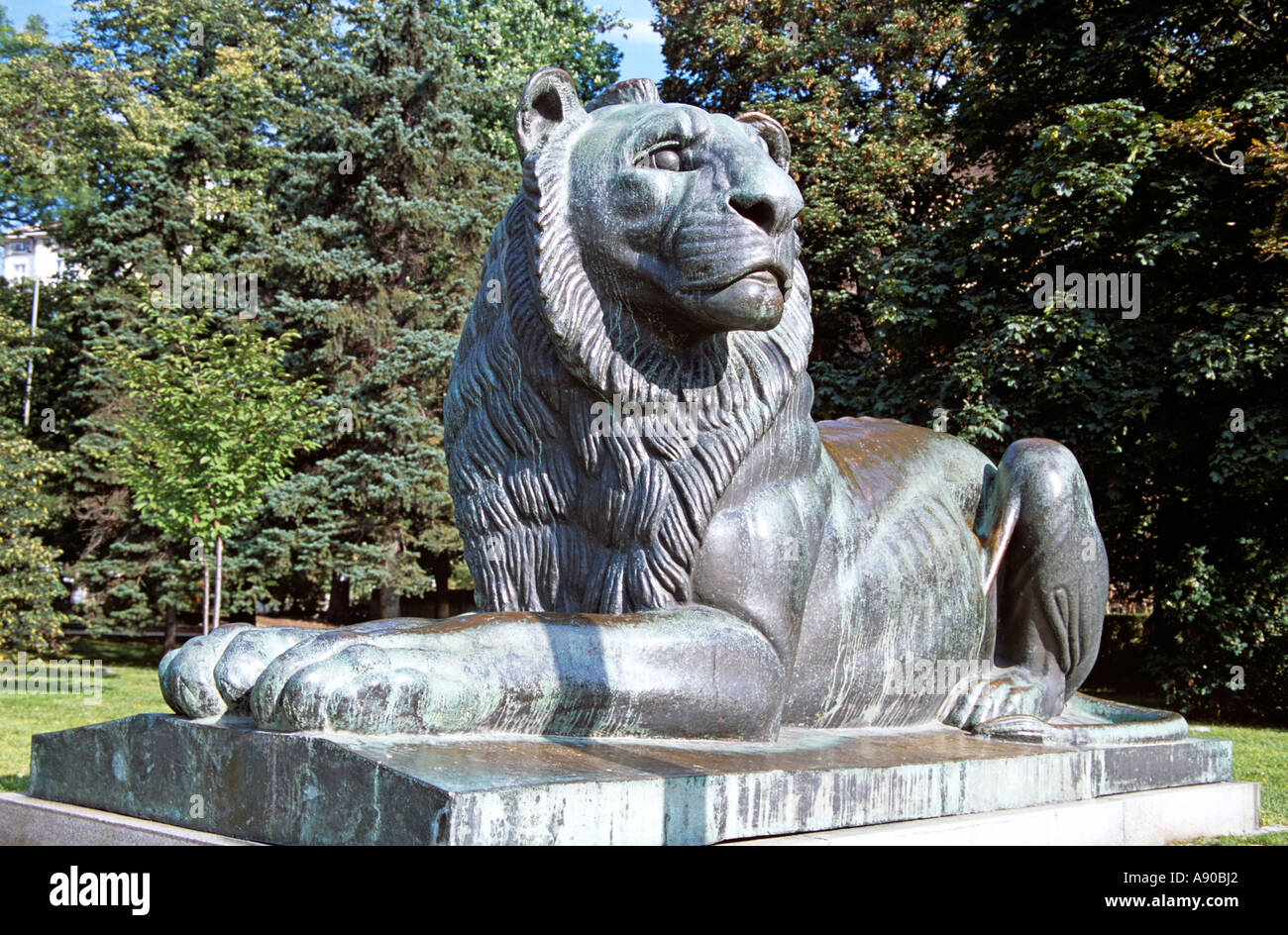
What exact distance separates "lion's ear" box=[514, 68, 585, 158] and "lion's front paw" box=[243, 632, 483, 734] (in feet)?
5.46

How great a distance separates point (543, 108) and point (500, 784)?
2.20m

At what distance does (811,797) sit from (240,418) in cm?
1653

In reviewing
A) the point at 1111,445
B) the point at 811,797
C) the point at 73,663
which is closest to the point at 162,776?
the point at 811,797

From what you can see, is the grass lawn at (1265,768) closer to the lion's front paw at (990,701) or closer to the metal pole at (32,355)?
the lion's front paw at (990,701)

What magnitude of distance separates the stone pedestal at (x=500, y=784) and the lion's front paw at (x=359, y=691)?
5cm

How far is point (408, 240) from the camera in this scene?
24.0 meters

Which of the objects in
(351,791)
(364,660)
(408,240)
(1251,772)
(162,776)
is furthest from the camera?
(408,240)

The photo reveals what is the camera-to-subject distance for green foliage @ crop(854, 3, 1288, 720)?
15414 mm

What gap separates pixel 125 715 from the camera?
1119 cm

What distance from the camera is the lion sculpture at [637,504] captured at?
3.16 meters

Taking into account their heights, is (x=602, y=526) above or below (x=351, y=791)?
above

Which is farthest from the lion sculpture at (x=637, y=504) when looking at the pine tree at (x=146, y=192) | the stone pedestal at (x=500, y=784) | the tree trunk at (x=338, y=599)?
the tree trunk at (x=338, y=599)

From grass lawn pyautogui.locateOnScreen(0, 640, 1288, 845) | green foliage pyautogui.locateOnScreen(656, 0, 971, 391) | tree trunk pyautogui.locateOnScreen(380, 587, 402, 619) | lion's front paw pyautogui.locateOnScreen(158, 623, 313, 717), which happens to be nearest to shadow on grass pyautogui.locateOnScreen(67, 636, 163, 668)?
grass lawn pyautogui.locateOnScreen(0, 640, 1288, 845)

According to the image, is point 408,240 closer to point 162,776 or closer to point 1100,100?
Answer: point 1100,100
